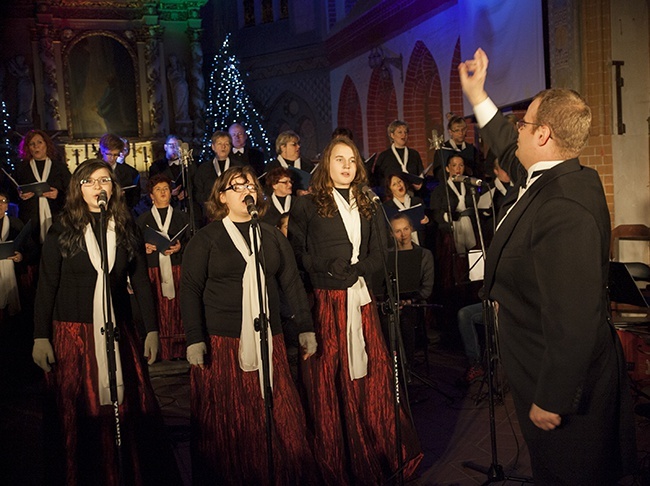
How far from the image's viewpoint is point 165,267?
27.3ft

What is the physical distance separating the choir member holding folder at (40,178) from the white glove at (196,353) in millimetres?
4595

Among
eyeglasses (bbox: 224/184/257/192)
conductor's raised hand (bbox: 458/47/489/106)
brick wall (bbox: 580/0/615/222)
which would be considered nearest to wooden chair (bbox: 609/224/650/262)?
brick wall (bbox: 580/0/615/222)

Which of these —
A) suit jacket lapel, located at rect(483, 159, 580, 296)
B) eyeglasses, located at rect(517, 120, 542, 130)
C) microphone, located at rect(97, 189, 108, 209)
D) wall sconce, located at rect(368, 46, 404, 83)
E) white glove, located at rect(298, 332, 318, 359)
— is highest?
wall sconce, located at rect(368, 46, 404, 83)

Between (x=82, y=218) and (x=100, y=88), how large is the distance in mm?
13921

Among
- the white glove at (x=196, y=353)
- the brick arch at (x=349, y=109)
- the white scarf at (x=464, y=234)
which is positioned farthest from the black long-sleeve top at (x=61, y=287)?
the brick arch at (x=349, y=109)

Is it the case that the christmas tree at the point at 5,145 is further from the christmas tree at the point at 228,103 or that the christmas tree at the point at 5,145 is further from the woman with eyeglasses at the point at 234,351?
the woman with eyeglasses at the point at 234,351

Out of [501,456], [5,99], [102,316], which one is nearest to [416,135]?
[5,99]

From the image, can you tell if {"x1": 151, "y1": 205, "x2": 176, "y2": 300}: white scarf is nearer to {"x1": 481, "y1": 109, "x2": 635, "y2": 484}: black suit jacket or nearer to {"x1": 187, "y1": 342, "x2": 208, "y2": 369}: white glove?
{"x1": 187, "y1": 342, "x2": 208, "y2": 369}: white glove

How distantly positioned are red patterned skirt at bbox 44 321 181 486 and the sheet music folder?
348 cm

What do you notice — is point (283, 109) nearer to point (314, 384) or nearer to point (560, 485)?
point (314, 384)

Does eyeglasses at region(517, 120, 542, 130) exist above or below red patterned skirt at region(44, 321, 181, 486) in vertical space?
above

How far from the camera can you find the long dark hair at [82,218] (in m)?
4.37

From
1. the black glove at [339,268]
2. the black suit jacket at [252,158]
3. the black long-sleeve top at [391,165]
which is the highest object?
the black suit jacket at [252,158]

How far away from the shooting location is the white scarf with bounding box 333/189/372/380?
4.86m
